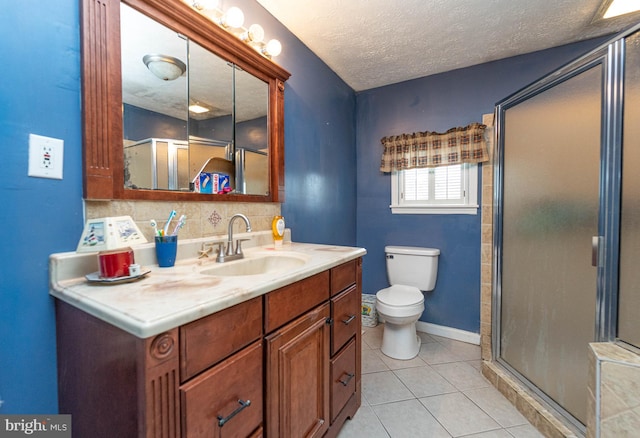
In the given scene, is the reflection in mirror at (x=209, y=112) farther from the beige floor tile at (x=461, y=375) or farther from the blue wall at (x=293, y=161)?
the beige floor tile at (x=461, y=375)

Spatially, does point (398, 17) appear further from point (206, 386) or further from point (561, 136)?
point (206, 386)

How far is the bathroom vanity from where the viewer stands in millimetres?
592

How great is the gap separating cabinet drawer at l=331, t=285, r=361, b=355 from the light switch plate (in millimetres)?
1081

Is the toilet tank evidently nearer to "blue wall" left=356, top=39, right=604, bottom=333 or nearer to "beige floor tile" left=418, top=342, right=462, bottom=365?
"blue wall" left=356, top=39, right=604, bottom=333

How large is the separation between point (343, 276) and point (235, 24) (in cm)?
131

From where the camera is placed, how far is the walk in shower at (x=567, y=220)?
3.70 feet

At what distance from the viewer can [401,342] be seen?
6.75 feet

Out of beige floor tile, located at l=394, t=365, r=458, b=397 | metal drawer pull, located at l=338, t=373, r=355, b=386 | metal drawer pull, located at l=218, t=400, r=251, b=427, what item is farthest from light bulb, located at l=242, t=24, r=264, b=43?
beige floor tile, located at l=394, t=365, r=458, b=397

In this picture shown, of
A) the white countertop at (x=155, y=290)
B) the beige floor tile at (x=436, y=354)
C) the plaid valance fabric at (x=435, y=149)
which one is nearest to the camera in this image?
the white countertop at (x=155, y=290)

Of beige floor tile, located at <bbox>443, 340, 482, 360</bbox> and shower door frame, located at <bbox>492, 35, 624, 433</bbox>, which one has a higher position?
shower door frame, located at <bbox>492, 35, 624, 433</bbox>

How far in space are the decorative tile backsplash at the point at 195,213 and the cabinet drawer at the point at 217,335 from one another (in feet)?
1.95

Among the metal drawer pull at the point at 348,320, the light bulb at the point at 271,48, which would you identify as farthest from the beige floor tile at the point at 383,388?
the light bulb at the point at 271,48

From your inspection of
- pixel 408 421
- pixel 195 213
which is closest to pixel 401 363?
pixel 408 421

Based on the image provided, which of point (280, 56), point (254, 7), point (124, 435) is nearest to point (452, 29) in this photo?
point (280, 56)
